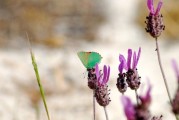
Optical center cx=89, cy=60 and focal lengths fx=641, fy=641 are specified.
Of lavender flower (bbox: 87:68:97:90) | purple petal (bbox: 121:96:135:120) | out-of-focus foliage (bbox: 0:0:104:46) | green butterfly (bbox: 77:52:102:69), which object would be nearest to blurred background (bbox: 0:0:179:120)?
out-of-focus foliage (bbox: 0:0:104:46)

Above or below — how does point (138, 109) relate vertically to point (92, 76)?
below

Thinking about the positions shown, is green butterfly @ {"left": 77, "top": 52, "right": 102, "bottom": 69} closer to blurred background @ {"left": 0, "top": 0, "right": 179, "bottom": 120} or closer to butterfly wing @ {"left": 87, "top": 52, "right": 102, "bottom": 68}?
butterfly wing @ {"left": 87, "top": 52, "right": 102, "bottom": 68}

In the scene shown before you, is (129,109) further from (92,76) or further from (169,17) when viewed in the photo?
(169,17)

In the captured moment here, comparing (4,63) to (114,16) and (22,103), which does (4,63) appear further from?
(114,16)

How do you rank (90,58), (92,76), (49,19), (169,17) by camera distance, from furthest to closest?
(169,17), (49,19), (92,76), (90,58)

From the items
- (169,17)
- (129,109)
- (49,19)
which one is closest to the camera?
(129,109)

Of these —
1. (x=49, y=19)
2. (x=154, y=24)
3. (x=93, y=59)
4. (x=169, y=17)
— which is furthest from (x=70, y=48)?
(x=93, y=59)

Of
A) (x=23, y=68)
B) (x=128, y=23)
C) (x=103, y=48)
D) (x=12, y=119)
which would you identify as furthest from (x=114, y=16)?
(x=12, y=119)

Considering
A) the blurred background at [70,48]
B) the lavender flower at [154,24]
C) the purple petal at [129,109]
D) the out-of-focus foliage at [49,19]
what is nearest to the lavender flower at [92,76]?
the lavender flower at [154,24]
